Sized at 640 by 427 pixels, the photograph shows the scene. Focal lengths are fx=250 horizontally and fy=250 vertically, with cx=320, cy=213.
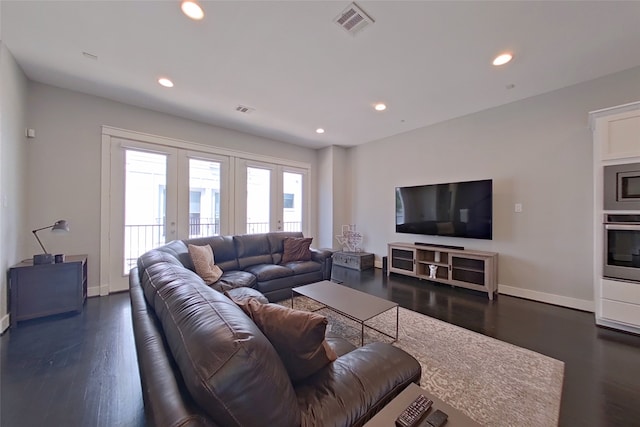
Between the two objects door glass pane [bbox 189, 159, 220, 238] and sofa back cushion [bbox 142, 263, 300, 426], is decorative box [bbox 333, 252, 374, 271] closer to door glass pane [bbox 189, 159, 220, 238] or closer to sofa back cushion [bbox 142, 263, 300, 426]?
door glass pane [bbox 189, 159, 220, 238]

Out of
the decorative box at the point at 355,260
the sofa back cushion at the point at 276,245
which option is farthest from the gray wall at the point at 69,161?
the decorative box at the point at 355,260

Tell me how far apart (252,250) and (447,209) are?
3.32m

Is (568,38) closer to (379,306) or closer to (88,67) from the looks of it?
(379,306)

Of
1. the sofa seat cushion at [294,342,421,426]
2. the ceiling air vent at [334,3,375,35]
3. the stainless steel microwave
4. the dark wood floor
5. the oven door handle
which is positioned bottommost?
the dark wood floor

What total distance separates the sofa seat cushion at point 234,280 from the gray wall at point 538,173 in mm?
3335

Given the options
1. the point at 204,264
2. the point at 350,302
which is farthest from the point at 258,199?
the point at 350,302

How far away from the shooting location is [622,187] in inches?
103

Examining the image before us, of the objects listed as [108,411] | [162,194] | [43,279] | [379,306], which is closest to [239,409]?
[108,411]

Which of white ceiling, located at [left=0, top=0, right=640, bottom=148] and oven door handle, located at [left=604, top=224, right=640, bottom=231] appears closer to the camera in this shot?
white ceiling, located at [left=0, top=0, right=640, bottom=148]

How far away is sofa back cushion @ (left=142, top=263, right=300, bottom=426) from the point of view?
0.70 m

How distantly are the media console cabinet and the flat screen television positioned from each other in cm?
33

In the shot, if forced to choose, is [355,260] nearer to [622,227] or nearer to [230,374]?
[622,227]

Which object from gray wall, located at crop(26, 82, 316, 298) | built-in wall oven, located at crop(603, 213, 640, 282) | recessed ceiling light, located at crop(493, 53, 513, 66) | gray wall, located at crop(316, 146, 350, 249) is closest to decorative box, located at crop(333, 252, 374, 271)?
gray wall, located at crop(316, 146, 350, 249)

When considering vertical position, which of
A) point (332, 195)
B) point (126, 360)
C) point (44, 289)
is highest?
point (332, 195)
